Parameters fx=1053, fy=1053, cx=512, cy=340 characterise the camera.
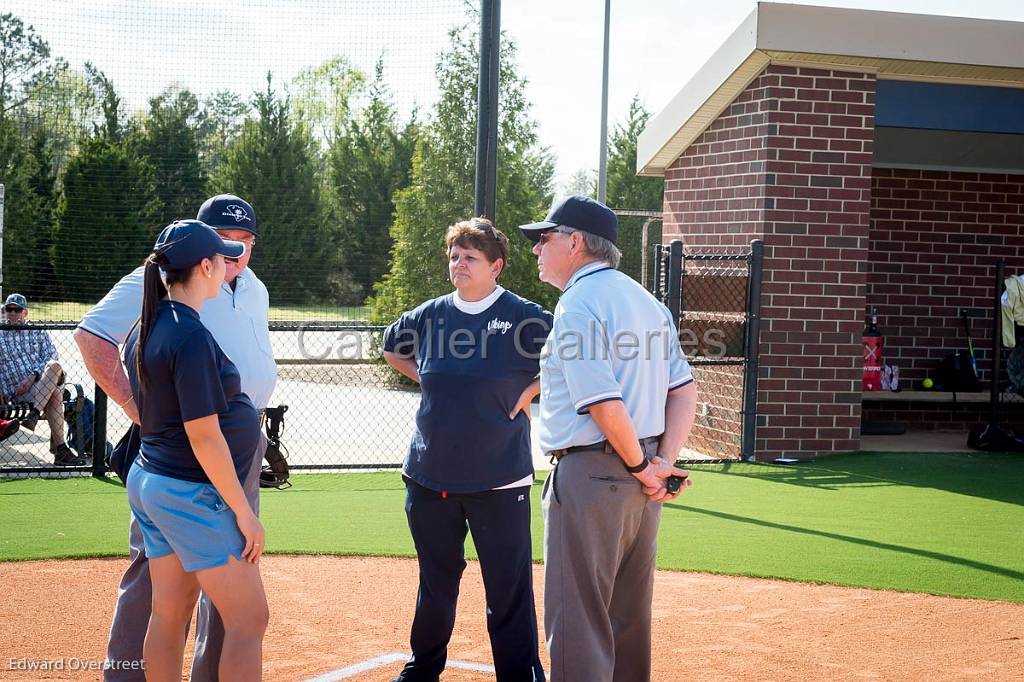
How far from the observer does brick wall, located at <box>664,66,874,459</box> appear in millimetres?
10234

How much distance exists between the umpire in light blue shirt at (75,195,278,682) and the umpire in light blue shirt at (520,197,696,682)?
3.66ft

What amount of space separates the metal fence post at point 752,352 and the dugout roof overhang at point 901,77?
1815mm

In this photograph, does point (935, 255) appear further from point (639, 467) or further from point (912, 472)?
point (639, 467)

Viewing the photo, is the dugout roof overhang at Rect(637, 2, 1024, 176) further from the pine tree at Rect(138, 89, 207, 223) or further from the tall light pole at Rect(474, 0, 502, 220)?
the pine tree at Rect(138, 89, 207, 223)

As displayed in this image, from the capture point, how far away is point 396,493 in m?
8.71

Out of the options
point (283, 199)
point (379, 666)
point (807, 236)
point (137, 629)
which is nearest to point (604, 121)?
point (283, 199)

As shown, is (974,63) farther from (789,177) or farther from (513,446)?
(513,446)

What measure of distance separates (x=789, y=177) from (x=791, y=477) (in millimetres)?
2918

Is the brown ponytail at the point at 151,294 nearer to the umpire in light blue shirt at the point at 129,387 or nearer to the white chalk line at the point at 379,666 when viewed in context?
the umpire in light blue shirt at the point at 129,387

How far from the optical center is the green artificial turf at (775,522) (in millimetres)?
6441

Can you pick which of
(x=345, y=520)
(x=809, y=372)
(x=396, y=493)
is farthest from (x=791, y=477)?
(x=345, y=520)

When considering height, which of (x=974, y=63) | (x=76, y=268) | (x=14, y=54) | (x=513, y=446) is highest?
(x=14, y=54)

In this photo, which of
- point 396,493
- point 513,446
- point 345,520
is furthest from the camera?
point 396,493

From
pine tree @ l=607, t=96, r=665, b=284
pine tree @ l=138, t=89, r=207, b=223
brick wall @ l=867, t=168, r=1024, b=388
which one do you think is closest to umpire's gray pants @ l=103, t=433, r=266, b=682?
brick wall @ l=867, t=168, r=1024, b=388
